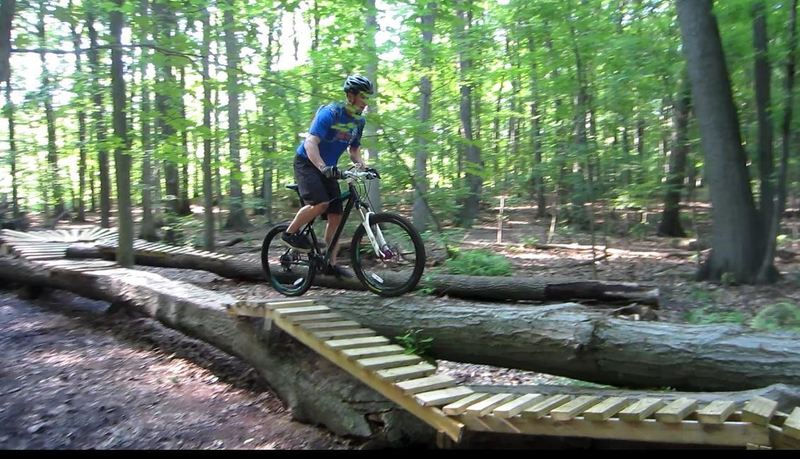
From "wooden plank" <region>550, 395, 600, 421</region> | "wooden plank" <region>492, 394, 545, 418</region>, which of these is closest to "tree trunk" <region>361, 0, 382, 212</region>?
"wooden plank" <region>492, 394, 545, 418</region>

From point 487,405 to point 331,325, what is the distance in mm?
1691

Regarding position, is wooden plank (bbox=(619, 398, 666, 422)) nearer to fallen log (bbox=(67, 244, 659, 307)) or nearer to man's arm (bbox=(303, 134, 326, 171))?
fallen log (bbox=(67, 244, 659, 307))

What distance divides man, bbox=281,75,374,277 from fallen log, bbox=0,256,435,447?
0.96 metres

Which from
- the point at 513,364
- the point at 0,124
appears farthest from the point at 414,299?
the point at 0,124

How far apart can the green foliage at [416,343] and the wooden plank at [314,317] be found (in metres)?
0.64

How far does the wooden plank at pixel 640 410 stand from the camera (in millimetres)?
2910

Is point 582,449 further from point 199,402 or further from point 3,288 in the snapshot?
point 3,288

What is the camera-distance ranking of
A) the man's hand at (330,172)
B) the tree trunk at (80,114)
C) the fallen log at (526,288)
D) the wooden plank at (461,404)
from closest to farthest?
the wooden plank at (461,404)
the man's hand at (330,172)
the fallen log at (526,288)
the tree trunk at (80,114)

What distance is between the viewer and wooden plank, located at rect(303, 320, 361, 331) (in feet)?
14.7

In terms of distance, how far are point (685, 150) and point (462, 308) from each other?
8.40 metres

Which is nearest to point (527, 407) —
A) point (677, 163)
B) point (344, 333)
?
point (344, 333)

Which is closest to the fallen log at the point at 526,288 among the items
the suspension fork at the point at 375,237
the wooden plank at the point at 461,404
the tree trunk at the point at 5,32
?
the suspension fork at the point at 375,237

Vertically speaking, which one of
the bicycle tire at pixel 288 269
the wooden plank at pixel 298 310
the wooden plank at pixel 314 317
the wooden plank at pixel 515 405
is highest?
the bicycle tire at pixel 288 269

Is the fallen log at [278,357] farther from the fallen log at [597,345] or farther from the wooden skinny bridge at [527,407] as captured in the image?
the fallen log at [597,345]
